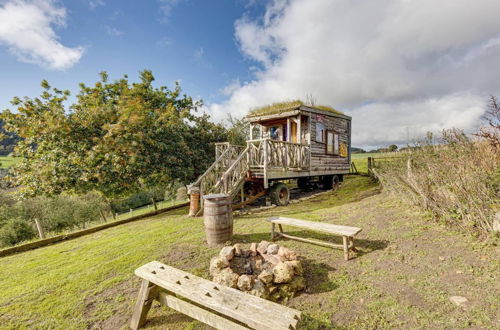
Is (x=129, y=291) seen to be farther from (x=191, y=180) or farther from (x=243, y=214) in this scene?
(x=191, y=180)

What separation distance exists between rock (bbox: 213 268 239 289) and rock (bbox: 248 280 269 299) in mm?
278

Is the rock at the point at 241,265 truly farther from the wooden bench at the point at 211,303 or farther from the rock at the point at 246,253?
the wooden bench at the point at 211,303

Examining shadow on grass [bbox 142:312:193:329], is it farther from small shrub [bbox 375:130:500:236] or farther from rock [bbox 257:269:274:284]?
small shrub [bbox 375:130:500:236]

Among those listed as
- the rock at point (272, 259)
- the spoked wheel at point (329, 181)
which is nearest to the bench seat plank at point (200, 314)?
the rock at point (272, 259)

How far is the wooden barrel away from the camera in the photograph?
4914 millimetres

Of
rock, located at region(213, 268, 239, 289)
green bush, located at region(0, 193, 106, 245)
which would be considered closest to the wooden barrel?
rock, located at region(213, 268, 239, 289)

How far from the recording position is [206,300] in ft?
7.46

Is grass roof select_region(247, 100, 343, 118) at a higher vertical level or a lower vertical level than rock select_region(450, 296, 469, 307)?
higher

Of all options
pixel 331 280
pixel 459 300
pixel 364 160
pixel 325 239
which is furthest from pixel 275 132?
pixel 364 160

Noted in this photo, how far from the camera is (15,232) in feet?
63.0

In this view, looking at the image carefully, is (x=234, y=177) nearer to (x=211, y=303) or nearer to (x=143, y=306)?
→ (x=143, y=306)

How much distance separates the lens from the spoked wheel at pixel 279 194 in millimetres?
9469

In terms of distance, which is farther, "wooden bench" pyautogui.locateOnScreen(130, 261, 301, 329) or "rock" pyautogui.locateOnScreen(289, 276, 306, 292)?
"rock" pyautogui.locateOnScreen(289, 276, 306, 292)

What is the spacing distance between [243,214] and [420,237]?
541 cm
